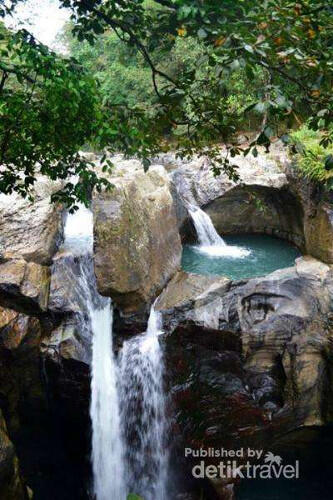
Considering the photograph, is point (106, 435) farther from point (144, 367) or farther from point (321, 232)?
point (321, 232)

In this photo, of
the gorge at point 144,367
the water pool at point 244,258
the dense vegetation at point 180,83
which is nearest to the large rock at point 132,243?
the gorge at point 144,367

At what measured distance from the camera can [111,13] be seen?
3191 millimetres

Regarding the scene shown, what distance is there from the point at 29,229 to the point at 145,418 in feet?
12.7

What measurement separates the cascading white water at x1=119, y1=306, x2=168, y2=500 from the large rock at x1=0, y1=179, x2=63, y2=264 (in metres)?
2.41

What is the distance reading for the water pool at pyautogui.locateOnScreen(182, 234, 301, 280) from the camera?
9.12 m

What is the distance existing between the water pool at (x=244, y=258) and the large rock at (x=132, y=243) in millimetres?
1814

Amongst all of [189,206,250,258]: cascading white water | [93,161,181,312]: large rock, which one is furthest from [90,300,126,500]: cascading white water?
[189,206,250,258]: cascading white water

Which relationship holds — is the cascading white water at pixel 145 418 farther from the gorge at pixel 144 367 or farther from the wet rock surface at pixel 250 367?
the wet rock surface at pixel 250 367

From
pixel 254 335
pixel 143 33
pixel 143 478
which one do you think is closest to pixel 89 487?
pixel 143 478

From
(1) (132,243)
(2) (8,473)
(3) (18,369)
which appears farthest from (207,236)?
(2) (8,473)

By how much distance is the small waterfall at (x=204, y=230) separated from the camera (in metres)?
10.9

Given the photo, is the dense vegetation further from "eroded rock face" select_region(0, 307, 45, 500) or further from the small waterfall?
the small waterfall

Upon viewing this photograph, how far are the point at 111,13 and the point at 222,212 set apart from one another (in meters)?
8.69

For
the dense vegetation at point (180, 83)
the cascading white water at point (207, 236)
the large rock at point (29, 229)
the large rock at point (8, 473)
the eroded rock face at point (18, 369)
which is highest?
the cascading white water at point (207, 236)
